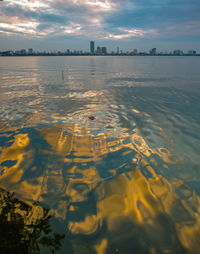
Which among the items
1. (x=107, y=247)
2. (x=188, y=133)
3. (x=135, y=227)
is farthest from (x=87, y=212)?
(x=188, y=133)

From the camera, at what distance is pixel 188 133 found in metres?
9.09

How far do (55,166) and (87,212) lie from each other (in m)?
2.66

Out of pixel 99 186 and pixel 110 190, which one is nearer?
pixel 110 190

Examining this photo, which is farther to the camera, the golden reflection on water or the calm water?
the golden reflection on water

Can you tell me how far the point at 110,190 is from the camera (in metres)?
5.12

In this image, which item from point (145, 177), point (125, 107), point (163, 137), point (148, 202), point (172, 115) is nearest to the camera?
point (148, 202)

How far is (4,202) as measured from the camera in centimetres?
445

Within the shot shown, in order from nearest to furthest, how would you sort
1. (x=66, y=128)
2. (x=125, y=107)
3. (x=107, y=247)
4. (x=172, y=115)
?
(x=107, y=247) → (x=66, y=128) → (x=172, y=115) → (x=125, y=107)

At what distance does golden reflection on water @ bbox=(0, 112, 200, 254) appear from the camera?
12.5 feet

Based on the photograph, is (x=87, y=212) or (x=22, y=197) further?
(x=22, y=197)

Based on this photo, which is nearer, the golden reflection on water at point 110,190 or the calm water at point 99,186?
the calm water at point 99,186

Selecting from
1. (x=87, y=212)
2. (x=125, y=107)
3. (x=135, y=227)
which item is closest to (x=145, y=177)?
(x=135, y=227)

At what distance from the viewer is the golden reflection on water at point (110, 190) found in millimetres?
3805

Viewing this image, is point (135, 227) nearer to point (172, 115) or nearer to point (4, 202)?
point (4, 202)
